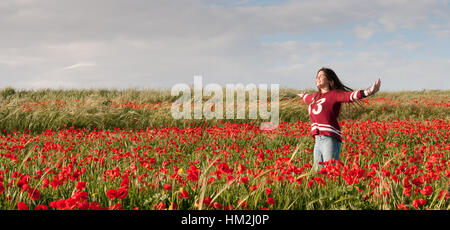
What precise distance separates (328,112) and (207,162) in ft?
6.68

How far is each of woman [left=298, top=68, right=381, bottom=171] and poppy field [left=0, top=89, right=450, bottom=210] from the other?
14.8 inches

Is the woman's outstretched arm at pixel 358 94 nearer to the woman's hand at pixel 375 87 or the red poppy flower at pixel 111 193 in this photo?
the woman's hand at pixel 375 87

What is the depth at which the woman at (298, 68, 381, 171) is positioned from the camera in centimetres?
502

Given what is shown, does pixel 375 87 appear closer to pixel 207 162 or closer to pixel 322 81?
pixel 322 81

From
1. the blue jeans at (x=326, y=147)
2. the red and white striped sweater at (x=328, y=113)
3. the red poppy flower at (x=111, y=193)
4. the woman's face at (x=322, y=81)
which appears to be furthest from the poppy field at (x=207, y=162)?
the woman's face at (x=322, y=81)

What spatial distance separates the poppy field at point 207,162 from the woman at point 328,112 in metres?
0.38

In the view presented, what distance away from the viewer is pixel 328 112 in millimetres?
5090

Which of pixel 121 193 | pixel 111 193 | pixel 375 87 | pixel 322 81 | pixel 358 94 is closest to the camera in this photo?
pixel 111 193

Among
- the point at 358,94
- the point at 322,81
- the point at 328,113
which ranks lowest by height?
the point at 328,113

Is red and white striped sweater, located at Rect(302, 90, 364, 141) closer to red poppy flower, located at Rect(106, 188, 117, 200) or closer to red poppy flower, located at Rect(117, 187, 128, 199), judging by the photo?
red poppy flower, located at Rect(117, 187, 128, 199)

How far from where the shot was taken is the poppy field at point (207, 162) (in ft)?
8.92

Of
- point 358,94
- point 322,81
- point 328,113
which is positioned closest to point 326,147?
point 328,113

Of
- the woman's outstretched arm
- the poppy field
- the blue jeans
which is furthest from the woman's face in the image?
the poppy field

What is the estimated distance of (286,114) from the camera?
13602mm
